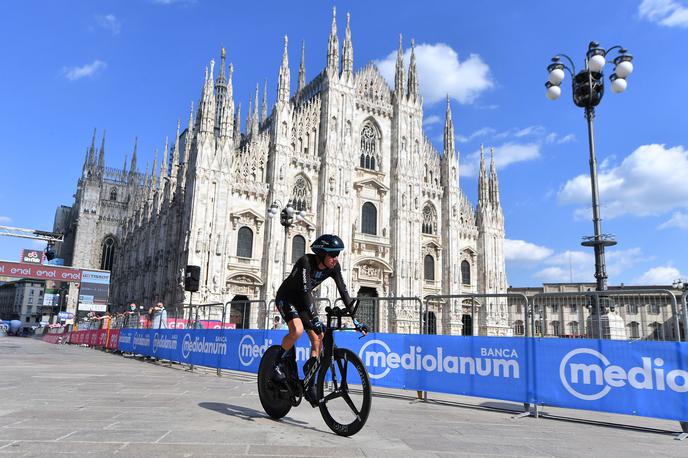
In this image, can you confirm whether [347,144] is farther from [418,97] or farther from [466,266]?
[466,266]

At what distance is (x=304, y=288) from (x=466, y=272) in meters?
34.6

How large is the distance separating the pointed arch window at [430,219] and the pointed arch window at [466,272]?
3455 mm

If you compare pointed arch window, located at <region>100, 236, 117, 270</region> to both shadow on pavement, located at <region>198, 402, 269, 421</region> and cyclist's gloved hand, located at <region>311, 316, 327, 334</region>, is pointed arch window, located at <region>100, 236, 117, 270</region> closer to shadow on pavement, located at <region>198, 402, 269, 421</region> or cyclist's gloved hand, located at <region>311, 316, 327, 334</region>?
shadow on pavement, located at <region>198, 402, 269, 421</region>

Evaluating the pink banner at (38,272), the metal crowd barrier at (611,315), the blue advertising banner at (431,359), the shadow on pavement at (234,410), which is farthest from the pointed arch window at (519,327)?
the pink banner at (38,272)

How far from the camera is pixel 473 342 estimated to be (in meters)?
7.48

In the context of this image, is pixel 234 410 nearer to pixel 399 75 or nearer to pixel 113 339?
pixel 113 339

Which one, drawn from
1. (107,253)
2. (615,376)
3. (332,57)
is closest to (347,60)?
(332,57)

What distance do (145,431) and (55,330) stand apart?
4307cm

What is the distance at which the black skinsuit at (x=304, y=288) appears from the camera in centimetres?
505

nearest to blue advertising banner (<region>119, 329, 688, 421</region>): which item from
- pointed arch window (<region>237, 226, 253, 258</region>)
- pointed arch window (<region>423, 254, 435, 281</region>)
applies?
pointed arch window (<region>237, 226, 253, 258</region>)

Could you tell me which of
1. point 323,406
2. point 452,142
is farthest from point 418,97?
point 323,406

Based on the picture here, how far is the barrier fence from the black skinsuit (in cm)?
325

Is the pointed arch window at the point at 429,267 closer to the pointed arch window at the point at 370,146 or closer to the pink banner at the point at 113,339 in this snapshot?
the pointed arch window at the point at 370,146

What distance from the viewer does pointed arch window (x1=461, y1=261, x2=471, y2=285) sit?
3794 cm
